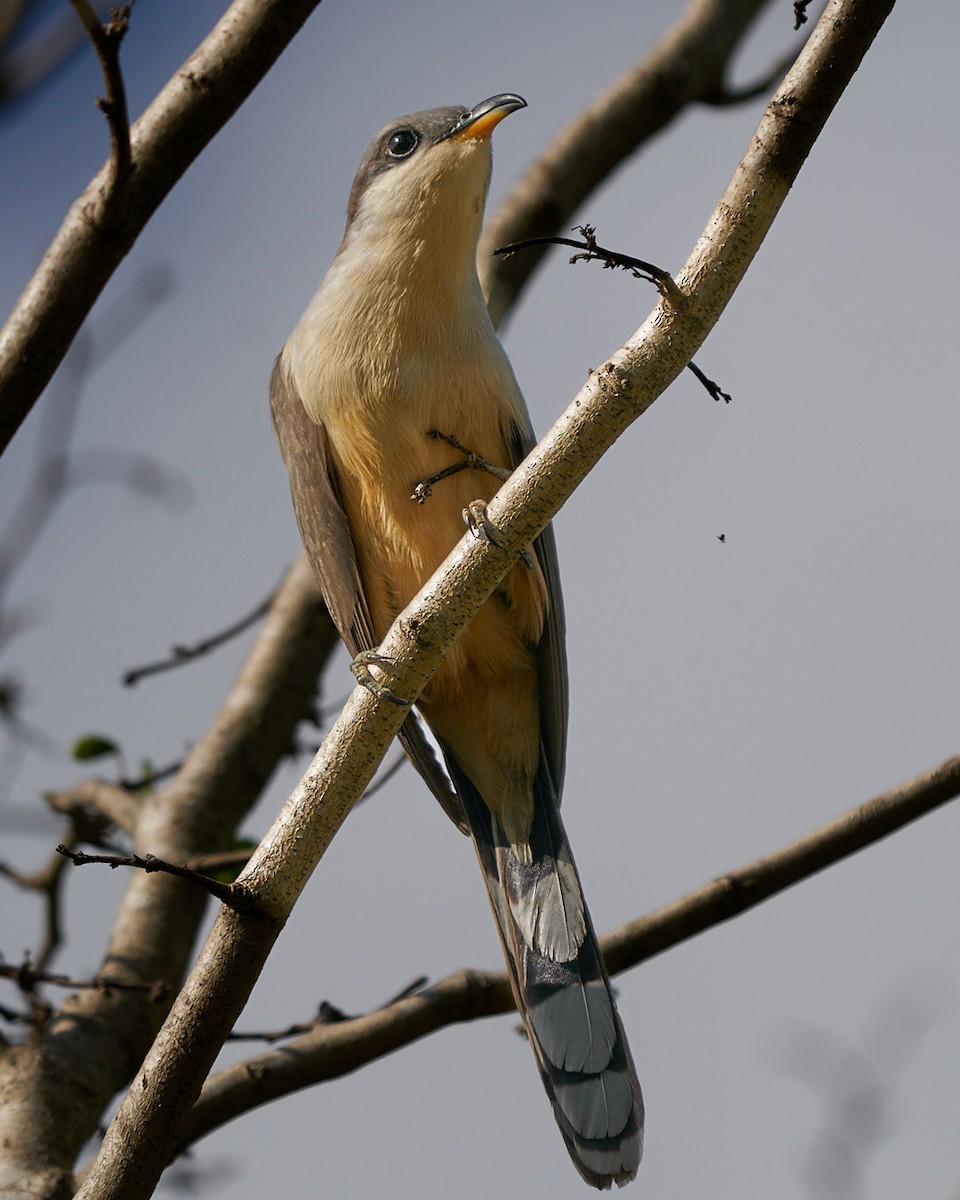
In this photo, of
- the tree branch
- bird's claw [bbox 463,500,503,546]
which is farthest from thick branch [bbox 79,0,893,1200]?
the tree branch

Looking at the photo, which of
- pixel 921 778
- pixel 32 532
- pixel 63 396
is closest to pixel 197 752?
pixel 32 532

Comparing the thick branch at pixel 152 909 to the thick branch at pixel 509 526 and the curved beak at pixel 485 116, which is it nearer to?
the thick branch at pixel 509 526

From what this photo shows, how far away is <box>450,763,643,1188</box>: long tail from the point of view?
331cm

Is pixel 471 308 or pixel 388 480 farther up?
pixel 471 308

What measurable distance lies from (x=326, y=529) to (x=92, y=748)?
1.71 m

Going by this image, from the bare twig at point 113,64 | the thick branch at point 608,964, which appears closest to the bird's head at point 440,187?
the bare twig at point 113,64

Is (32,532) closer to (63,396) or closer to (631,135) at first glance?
(63,396)

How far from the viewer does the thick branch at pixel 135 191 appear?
3.21 m

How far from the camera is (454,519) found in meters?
3.73

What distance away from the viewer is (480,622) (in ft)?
12.9

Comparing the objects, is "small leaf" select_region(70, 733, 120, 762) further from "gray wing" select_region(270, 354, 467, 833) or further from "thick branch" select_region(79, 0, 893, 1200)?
"thick branch" select_region(79, 0, 893, 1200)

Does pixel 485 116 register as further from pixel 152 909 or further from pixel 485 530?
pixel 152 909

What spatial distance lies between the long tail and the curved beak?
1.91 m

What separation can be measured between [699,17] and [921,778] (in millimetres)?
4505
